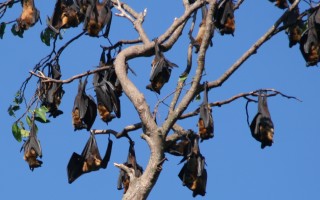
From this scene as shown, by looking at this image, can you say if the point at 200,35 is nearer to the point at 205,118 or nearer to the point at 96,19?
the point at 96,19

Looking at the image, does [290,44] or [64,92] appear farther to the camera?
[64,92]

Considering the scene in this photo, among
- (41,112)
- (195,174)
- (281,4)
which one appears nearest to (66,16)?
(41,112)

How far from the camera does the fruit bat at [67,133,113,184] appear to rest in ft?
34.5

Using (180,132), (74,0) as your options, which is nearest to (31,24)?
(74,0)

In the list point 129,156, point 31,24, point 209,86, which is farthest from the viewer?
point 31,24

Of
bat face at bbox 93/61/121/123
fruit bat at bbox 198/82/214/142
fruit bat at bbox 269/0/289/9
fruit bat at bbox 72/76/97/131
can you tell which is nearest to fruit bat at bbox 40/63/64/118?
fruit bat at bbox 72/76/97/131

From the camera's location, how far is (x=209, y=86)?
872cm

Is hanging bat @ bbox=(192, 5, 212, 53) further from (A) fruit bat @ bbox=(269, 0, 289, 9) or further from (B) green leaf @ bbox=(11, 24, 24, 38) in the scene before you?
(B) green leaf @ bbox=(11, 24, 24, 38)

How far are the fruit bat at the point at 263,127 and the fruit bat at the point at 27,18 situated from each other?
132 inches

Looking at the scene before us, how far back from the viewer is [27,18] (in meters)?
11.8

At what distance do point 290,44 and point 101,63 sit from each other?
2123 millimetres

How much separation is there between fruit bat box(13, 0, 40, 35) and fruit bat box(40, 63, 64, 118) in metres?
0.89

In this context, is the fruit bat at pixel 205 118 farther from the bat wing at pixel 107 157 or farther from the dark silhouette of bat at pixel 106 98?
the bat wing at pixel 107 157

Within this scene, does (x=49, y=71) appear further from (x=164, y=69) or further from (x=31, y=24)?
(x=164, y=69)
